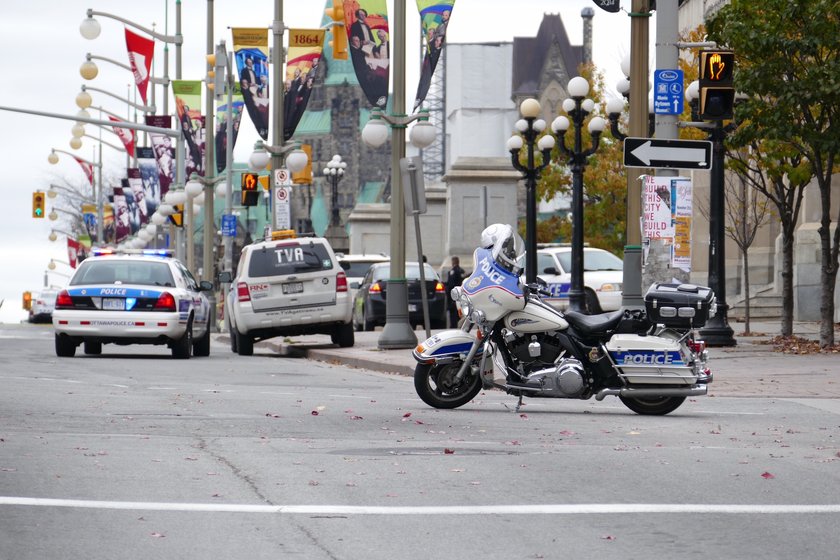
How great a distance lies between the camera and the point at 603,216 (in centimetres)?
6266

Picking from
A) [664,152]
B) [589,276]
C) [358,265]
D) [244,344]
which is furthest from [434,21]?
[358,265]

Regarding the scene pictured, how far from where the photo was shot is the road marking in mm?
7910

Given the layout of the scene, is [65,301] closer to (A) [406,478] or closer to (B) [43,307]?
(A) [406,478]

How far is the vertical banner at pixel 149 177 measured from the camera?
58.3 meters

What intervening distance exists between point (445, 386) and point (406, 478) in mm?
4888

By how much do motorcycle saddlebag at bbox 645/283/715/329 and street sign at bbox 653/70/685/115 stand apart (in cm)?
388

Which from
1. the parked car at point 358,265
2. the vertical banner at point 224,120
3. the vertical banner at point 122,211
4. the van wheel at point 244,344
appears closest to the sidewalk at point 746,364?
the van wheel at point 244,344

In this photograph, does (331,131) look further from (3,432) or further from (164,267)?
(3,432)

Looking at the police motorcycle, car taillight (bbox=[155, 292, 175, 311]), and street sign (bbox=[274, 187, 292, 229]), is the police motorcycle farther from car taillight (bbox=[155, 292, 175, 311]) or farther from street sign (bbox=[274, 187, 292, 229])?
street sign (bbox=[274, 187, 292, 229])

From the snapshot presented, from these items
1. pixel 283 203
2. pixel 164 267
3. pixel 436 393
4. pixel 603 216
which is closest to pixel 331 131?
pixel 603 216

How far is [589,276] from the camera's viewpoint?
33.1 m

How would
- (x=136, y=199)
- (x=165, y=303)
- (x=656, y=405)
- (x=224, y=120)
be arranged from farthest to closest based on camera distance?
1. (x=136, y=199)
2. (x=224, y=120)
3. (x=165, y=303)
4. (x=656, y=405)

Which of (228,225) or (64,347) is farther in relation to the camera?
(228,225)

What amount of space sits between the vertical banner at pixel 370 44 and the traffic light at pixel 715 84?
30.1ft
